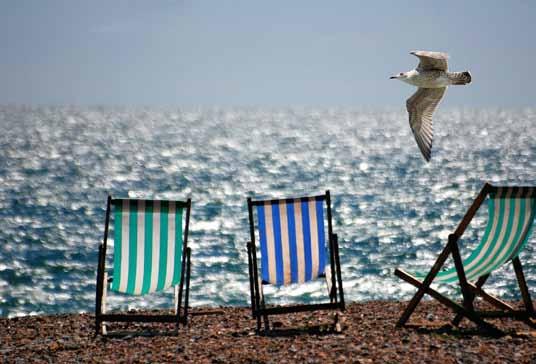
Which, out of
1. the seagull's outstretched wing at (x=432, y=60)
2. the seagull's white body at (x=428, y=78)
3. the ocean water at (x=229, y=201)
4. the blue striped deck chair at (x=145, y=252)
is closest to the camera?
the blue striped deck chair at (x=145, y=252)

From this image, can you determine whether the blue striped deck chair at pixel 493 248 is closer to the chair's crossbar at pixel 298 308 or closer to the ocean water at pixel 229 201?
the chair's crossbar at pixel 298 308

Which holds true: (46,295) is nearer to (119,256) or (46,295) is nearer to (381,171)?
(119,256)

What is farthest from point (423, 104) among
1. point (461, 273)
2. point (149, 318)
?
point (149, 318)

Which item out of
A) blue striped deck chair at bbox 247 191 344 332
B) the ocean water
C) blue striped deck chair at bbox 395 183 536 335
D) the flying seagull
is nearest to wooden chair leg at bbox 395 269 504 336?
blue striped deck chair at bbox 395 183 536 335

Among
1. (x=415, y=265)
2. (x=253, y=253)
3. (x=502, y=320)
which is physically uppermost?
(x=253, y=253)

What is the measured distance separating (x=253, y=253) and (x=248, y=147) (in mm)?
60480

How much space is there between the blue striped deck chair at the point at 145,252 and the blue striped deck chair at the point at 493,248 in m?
1.63

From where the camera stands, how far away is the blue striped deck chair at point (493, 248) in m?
5.27

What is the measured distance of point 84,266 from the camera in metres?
16.9

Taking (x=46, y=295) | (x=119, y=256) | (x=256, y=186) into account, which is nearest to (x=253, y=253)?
(x=119, y=256)

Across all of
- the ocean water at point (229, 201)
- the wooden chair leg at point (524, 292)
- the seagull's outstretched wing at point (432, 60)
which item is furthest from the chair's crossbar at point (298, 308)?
the ocean water at point (229, 201)

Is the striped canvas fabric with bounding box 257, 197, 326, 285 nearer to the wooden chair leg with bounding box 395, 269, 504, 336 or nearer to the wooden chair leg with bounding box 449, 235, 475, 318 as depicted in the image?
the wooden chair leg with bounding box 395, 269, 504, 336

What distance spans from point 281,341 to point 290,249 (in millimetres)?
814

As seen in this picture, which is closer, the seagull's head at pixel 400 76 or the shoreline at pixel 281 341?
the shoreline at pixel 281 341
